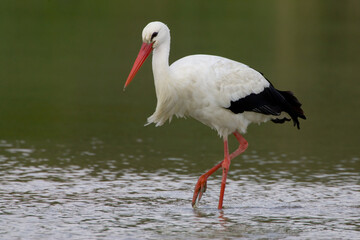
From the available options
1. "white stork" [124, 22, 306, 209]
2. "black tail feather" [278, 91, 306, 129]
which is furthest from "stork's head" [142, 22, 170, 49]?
"black tail feather" [278, 91, 306, 129]

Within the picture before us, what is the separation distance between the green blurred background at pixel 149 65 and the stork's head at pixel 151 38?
2720 millimetres

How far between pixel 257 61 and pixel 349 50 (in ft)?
14.8

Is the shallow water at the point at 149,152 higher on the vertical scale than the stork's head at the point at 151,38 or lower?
lower

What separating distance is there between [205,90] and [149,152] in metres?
2.64

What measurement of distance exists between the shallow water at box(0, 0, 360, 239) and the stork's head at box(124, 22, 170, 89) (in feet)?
4.22

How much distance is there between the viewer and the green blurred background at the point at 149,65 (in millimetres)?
11984

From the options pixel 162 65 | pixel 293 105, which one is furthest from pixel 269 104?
pixel 162 65

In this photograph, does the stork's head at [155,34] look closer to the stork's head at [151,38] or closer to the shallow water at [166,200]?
the stork's head at [151,38]

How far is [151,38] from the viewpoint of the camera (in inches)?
323

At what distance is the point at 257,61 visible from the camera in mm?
19922

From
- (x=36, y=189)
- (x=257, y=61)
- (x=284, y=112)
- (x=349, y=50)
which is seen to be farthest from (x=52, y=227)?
(x=349, y=50)

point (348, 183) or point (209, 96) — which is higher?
point (209, 96)

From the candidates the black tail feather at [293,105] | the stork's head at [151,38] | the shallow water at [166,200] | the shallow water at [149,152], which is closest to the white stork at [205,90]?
the stork's head at [151,38]

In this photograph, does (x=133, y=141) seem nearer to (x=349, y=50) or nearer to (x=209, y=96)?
(x=209, y=96)
